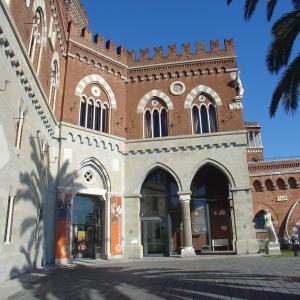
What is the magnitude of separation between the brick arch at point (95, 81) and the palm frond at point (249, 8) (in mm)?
12640

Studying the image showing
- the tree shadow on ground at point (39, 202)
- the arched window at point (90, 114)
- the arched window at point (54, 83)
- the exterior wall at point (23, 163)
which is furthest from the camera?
the arched window at point (90, 114)

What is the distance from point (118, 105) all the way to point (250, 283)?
16460 mm

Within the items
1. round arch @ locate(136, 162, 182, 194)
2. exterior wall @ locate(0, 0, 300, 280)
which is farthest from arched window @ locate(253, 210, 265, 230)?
round arch @ locate(136, 162, 182, 194)

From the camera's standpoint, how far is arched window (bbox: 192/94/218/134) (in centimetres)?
2252

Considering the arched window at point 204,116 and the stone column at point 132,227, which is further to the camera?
the arched window at point 204,116

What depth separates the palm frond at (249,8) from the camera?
1092 cm

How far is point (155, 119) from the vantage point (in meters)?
23.4

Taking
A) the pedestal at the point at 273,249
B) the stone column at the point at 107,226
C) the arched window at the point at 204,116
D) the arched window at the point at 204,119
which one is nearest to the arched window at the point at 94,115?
the stone column at the point at 107,226

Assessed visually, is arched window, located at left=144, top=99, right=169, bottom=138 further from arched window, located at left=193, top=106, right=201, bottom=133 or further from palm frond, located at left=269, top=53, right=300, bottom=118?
palm frond, located at left=269, top=53, right=300, bottom=118

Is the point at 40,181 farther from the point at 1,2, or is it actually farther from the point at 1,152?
the point at 1,2

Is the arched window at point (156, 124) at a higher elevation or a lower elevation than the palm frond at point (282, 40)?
higher

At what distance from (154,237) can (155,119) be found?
805 cm

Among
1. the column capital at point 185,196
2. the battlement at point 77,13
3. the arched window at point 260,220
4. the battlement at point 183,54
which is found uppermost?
the battlement at point 77,13

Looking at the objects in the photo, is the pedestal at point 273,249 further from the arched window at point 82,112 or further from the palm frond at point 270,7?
the arched window at point 82,112
